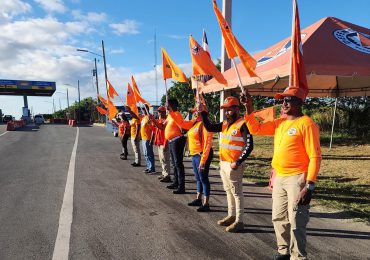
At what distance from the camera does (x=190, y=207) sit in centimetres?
630

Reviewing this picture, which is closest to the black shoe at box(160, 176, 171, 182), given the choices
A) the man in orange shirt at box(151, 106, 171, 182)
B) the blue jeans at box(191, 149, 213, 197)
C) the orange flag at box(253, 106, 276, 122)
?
the man in orange shirt at box(151, 106, 171, 182)

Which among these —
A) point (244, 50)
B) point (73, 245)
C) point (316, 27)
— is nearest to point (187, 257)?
point (73, 245)

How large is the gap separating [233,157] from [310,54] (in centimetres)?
363

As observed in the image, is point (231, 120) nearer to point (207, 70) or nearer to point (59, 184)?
point (207, 70)

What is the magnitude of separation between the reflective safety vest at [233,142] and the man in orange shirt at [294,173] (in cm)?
99

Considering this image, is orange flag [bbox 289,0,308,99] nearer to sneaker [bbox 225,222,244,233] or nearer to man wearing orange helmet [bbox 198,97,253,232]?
man wearing orange helmet [bbox 198,97,253,232]

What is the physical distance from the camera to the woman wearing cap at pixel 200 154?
237 inches

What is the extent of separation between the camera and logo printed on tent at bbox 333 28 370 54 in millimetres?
7820

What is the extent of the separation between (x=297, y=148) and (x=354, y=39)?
5.72m

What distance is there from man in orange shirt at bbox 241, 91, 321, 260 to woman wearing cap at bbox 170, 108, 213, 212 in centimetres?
212

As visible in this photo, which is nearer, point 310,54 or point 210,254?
point 210,254

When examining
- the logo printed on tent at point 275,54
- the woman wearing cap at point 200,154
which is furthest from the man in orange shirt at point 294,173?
the logo printed on tent at point 275,54

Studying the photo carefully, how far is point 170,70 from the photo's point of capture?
7.98 meters

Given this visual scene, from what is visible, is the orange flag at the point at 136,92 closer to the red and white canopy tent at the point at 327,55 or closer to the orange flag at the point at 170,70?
the orange flag at the point at 170,70
